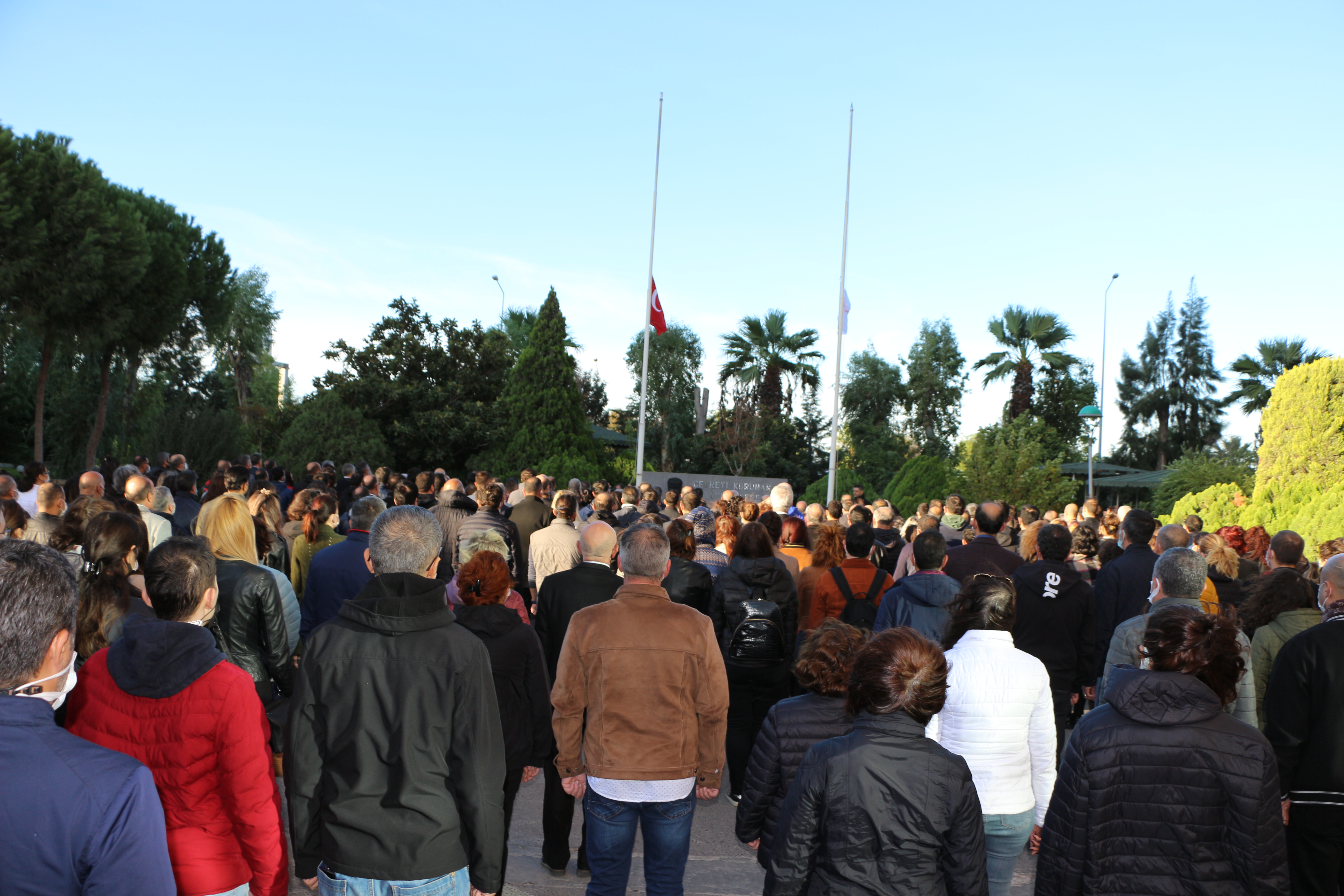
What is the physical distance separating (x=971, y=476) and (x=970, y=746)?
23.7 meters

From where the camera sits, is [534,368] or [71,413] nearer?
[534,368]

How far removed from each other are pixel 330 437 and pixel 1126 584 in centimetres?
2351

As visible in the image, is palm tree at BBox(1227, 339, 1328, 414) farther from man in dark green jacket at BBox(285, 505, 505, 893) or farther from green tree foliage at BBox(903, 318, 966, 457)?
man in dark green jacket at BBox(285, 505, 505, 893)

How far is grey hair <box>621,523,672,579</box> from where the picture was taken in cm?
367

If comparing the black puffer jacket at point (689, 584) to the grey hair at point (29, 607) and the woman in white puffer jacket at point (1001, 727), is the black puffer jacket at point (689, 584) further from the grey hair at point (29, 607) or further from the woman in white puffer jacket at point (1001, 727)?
the grey hair at point (29, 607)

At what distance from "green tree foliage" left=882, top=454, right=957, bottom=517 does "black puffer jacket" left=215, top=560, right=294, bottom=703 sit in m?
19.5

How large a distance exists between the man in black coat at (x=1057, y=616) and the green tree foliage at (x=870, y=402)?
35.9 meters

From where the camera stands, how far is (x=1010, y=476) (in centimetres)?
2566

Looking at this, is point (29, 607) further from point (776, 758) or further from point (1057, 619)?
point (1057, 619)

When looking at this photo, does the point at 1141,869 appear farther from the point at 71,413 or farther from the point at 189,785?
the point at 71,413

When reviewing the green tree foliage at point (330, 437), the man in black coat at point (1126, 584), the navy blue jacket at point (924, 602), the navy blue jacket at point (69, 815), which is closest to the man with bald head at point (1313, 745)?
the navy blue jacket at point (924, 602)

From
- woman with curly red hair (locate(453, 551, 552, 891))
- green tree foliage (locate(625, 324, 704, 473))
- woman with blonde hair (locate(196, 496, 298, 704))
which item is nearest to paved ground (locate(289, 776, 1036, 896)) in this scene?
woman with curly red hair (locate(453, 551, 552, 891))

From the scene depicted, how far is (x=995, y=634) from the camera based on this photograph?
3.45m

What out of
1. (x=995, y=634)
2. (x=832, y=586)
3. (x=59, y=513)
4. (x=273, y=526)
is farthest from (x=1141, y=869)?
(x=59, y=513)
